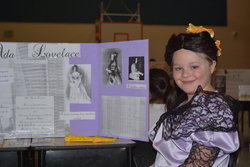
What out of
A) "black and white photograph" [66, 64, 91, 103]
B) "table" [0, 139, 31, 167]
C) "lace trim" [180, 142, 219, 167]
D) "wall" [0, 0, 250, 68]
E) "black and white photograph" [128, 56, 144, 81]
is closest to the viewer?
"lace trim" [180, 142, 219, 167]

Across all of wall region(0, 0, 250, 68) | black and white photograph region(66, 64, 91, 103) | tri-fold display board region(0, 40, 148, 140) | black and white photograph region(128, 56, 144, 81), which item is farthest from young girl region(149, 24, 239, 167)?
wall region(0, 0, 250, 68)

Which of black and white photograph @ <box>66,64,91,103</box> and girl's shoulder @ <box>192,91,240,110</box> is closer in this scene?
girl's shoulder @ <box>192,91,240,110</box>

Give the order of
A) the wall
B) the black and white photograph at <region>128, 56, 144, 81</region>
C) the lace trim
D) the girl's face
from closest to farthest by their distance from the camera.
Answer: the lace trim, the girl's face, the black and white photograph at <region>128, 56, 144, 81</region>, the wall

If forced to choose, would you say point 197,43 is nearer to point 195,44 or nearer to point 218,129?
point 195,44

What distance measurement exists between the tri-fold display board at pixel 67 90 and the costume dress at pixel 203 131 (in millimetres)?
560

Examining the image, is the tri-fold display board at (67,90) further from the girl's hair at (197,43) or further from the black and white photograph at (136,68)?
the girl's hair at (197,43)

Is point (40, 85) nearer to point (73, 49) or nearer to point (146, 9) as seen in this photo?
point (73, 49)

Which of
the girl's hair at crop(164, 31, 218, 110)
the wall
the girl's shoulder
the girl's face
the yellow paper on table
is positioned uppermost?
the wall

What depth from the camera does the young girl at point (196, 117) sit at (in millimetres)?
1298

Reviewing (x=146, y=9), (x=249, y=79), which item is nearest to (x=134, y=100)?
(x=249, y=79)

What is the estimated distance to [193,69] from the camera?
1.48 m

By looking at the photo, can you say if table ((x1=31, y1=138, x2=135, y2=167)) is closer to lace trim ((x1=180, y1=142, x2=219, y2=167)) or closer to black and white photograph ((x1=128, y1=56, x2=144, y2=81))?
black and white photograph ((x1=128, y1=56, x2=144, y2=81))

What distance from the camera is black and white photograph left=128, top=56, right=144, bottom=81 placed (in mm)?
1924

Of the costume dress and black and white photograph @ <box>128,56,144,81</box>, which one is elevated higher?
black and white photograph @ <box>128,56,144,81</box>
